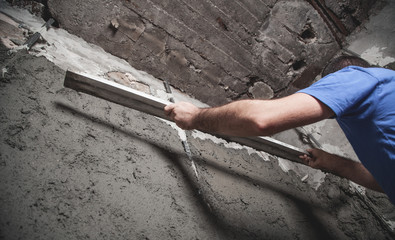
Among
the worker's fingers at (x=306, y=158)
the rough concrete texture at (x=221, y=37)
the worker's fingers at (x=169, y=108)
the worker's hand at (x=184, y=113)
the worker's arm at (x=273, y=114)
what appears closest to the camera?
the worker's arm at (x=273, y=114)

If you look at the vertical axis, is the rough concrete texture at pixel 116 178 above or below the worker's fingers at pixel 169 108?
below

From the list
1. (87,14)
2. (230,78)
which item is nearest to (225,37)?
(230,78)

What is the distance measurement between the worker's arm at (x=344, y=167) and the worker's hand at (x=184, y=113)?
1040 millimetres

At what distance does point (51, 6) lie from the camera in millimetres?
1775

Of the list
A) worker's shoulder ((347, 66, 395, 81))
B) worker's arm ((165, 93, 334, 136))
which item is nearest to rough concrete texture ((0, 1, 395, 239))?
worker's arm ((165, 93, 334, 136))

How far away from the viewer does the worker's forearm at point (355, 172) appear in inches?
54.8

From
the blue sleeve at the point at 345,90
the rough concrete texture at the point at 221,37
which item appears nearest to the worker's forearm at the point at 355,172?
the blue sleeve at the point at 345,90

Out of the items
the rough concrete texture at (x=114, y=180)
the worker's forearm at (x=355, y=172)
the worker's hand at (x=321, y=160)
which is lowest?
the rough concrete texture at (x=114, y=180)

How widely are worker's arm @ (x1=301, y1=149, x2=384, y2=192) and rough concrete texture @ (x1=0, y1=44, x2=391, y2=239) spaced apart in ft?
1.10

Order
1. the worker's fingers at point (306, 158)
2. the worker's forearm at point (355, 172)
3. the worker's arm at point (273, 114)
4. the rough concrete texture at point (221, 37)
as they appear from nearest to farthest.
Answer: the worker's arm at point (273, 114), the worker's forearm at point (355, 172), the worker's fingers at point (306, 158), the rough concrete texture at point (221, 37)

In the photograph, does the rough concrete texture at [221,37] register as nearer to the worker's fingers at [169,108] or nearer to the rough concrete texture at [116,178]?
the rough concrete texture at [116,178]

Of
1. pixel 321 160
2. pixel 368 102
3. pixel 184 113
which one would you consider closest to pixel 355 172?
pixel 321 160

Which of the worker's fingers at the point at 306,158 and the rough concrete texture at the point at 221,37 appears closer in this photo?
the worker's fingers at the point at 306,158

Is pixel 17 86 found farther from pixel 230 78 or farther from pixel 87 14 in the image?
pixel 230 78
